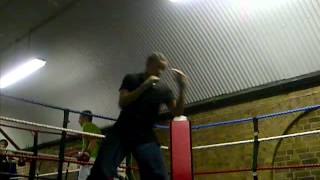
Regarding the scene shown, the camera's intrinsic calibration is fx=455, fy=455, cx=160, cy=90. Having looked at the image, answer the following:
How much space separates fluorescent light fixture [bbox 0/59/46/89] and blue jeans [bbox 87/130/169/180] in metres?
6.99

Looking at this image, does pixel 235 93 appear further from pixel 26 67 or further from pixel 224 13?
pixel 26 67

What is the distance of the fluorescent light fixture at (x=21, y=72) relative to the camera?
9.51m

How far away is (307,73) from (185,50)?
192 cm

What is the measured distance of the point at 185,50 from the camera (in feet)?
23.2

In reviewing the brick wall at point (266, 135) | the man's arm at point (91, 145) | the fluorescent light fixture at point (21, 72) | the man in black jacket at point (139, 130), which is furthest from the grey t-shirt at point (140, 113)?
the fluorescent light fixture at point (21, 72)

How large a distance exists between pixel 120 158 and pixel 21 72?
7.91 meters

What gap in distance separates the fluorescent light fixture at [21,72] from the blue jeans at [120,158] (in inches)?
275

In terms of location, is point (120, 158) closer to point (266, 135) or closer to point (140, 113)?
point (140, 113)

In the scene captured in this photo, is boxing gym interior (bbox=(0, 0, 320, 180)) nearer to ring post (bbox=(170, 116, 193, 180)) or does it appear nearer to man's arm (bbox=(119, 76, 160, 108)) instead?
ring post (bbox=(170, 116, 193, 180))

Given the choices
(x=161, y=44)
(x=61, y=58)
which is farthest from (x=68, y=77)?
(x=161, y=44)

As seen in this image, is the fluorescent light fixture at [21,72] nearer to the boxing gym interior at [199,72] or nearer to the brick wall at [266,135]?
the boxing gym interior at [199,72]

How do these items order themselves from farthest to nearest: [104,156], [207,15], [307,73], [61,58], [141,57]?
[61,58] < [141,57] < [207,15] < [307,73] < [104,156]

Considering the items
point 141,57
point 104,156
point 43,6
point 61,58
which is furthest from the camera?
point 61,58

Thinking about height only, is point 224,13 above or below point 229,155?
above
